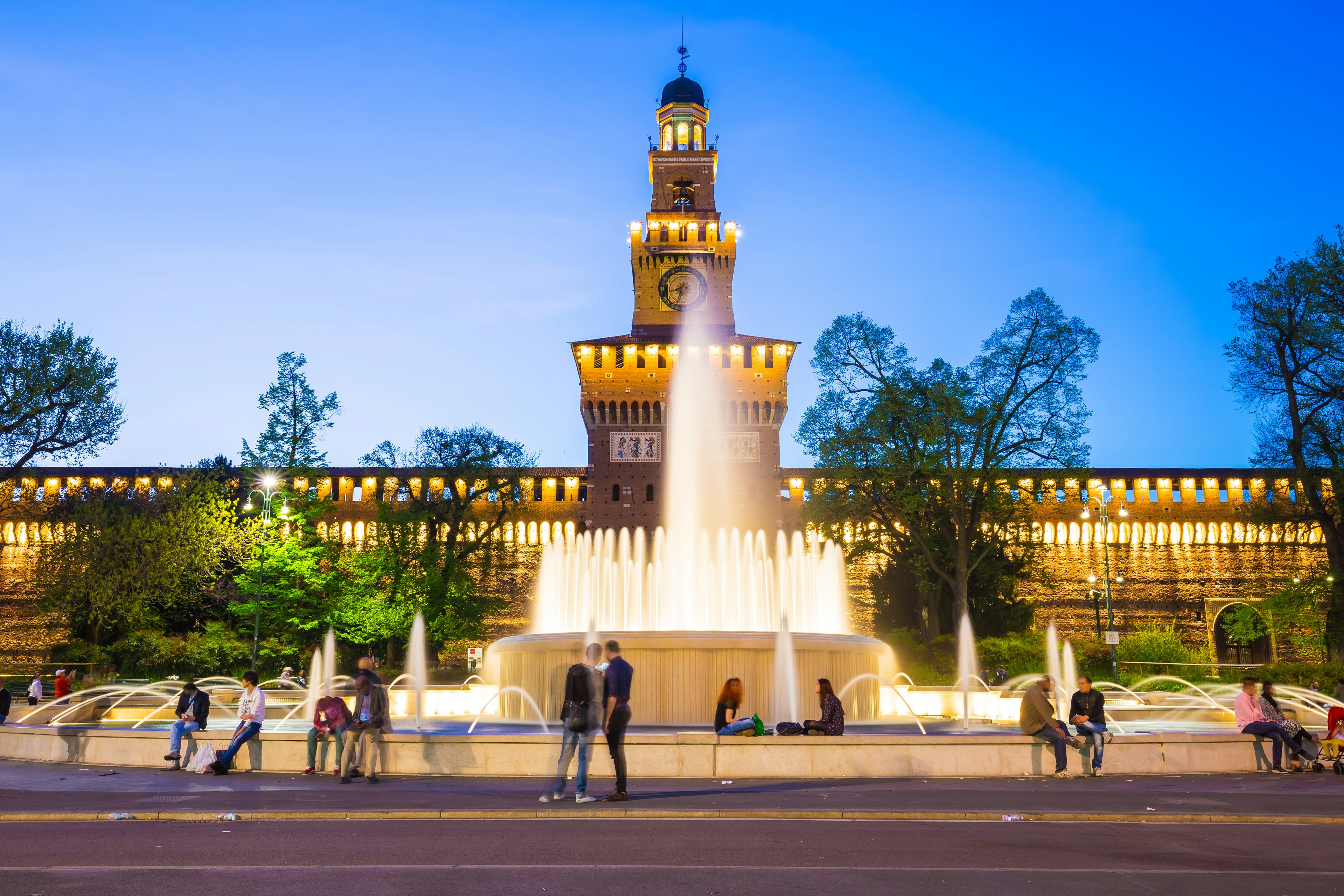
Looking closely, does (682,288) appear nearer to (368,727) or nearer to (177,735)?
(177,735)

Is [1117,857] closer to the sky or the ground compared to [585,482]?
closer to the ground

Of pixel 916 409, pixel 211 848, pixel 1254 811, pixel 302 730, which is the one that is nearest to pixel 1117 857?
pixel 1254 811

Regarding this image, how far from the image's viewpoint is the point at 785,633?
55.1ft

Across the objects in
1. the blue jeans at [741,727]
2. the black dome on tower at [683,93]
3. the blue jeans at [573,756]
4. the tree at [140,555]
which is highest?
the black dome on tower at [683,93]

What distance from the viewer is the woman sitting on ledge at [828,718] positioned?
12.8 meters

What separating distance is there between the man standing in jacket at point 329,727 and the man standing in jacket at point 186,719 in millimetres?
1609

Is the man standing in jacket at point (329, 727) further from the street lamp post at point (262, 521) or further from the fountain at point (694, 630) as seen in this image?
the street lamp post at point (262, 521)

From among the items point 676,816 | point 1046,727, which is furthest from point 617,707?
point 1046,727

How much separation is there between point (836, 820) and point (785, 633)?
8.00m

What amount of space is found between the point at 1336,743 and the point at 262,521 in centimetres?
3491

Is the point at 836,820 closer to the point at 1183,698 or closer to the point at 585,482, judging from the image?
the point at 1183,698

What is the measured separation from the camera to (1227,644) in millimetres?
56312

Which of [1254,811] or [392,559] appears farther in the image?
[392,559]

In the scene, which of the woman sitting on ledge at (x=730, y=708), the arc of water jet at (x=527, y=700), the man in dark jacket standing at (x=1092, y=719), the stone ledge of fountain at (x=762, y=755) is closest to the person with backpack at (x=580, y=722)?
the stone ledge of fountain at (x=762, y=755)
